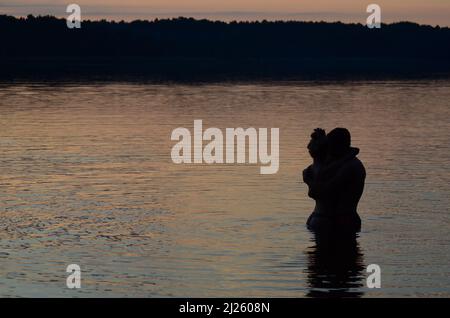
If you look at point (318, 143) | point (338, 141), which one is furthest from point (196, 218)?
point (338, 141)

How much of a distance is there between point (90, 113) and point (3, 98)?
12536 millimetres

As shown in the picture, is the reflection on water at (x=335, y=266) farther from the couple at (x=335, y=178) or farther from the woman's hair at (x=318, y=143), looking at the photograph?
the woman's hair at (x=318, y=143)

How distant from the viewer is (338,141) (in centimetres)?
1734

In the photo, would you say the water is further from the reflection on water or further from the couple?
the couple

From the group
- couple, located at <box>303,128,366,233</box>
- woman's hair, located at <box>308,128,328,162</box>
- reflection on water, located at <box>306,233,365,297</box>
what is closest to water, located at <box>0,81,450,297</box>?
reflection on water, located at <box>306,233,365,297</box>

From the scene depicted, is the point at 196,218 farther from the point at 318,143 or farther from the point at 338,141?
the point at 338,141

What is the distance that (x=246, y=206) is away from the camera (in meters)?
20.4

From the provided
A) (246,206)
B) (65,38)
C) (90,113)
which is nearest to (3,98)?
(90,113)

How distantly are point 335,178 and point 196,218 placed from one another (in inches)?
115

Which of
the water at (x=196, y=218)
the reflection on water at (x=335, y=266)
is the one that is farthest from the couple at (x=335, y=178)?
the water at (x=196, y=218)

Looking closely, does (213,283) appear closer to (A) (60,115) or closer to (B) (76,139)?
(B) (76,139)

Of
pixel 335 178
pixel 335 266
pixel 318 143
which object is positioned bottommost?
pixel 335 266

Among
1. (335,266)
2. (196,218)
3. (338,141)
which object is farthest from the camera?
(196,218)

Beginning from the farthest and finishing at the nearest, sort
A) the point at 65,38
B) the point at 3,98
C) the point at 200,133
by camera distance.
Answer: the point at 65,38, the point at 3,98, the point at 200,133
